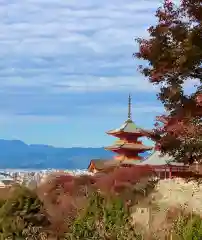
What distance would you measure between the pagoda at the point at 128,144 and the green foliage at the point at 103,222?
27195mm

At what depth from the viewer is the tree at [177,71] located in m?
12.2

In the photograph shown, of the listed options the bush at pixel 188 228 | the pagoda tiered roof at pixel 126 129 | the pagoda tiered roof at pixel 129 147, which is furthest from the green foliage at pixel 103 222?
the pagoda tiered roof at pixel 126 129

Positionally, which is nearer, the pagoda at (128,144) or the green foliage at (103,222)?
the green foliage at (103,222)

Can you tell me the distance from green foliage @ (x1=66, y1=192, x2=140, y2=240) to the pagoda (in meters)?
27.2

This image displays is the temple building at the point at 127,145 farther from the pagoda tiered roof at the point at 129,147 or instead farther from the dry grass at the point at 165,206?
the dry grass at the point at 165,206

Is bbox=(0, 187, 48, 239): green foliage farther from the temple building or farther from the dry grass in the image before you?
the temple building

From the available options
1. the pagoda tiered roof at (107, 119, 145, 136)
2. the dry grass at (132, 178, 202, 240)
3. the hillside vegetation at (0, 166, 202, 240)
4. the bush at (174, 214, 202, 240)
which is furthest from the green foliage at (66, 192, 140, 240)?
the pagoda tiered roof at (107, 119, 145, 136)

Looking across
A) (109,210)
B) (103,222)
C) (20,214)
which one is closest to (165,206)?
(109,210)

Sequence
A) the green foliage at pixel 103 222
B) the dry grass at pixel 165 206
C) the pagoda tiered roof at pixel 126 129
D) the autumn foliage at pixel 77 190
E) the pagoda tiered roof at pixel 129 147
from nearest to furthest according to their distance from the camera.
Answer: the green foliage at pixel 103 222 → the dry grass at pixel 165 206 → the autumn foliage at pixel 77 190 → the pagoda tiered roof at pixel 129 147 → the pagoda tiered roof at pixel 126 129

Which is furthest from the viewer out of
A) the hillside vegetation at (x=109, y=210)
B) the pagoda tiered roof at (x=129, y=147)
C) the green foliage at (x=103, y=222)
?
the pagoda tiered roof at (x=129, y=147)

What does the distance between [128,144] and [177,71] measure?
30705 millimetres

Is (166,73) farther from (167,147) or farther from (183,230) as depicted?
(183,230)

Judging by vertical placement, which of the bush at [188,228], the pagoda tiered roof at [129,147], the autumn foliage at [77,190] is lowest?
the bush at [188,228]

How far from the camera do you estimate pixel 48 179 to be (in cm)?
2023
